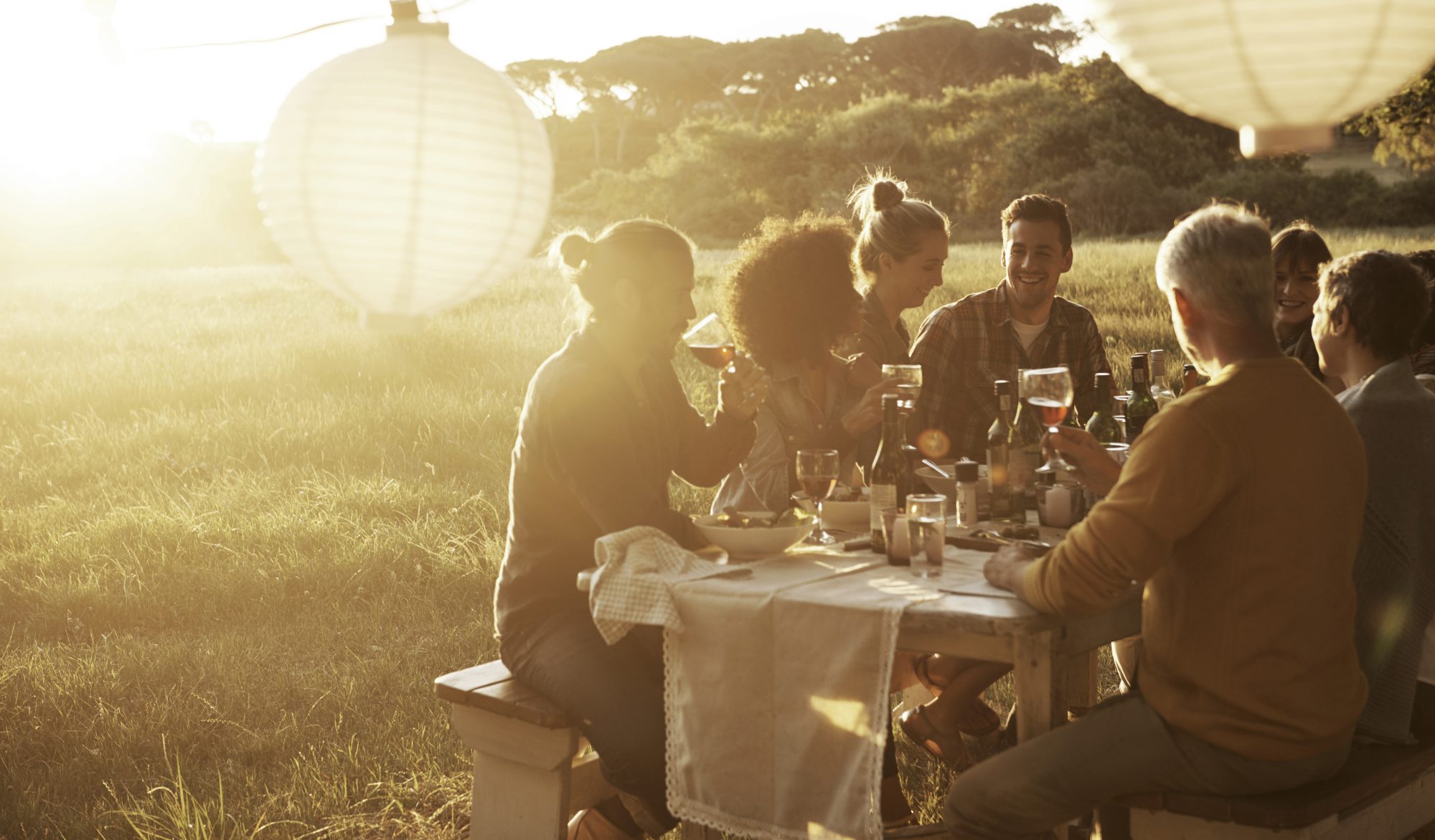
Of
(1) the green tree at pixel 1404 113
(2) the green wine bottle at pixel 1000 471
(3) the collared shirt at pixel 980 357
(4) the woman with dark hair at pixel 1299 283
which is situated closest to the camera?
(2) the green wine bottle at pixel 1000 471

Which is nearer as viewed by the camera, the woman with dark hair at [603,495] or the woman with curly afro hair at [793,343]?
the woman with dark hair at [603,495]

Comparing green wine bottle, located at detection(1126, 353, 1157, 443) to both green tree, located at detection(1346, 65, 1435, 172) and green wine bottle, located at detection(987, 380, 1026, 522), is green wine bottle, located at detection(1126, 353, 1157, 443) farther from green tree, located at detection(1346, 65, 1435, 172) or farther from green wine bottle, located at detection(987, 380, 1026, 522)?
green tree, located at detection(1346, 65, 1435, 172)

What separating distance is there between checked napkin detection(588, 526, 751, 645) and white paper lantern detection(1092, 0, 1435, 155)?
133 cm

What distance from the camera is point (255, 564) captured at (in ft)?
20.1

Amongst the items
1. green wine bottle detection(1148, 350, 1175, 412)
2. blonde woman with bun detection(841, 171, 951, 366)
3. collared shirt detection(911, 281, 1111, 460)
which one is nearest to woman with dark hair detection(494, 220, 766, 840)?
blonde woman with bun detection(841, 171, 951, 366)

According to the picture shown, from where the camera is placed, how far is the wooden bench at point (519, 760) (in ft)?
9.73

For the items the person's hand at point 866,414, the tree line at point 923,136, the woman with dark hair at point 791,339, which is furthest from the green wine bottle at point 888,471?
the tree line at point 923,136

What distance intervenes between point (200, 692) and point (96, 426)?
15.3ft

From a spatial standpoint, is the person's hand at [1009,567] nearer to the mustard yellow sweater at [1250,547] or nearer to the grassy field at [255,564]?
the mustard yellow sweater at [1250,547]

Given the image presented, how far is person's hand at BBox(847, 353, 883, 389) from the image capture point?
3.93 m

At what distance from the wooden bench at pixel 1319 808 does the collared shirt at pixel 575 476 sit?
117 cm

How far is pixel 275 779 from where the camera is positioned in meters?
4.11

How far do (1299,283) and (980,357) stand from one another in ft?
3.45

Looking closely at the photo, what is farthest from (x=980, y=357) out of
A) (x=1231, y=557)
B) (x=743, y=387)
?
(x=1231, y=557)
